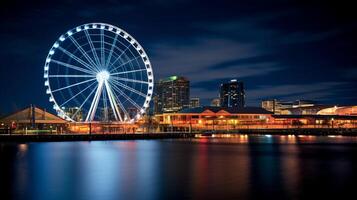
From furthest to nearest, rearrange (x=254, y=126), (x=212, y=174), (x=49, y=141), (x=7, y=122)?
(x=254, y=126) → (x=7, y=122) → (x=49, y=141) → (x=212, y=174)

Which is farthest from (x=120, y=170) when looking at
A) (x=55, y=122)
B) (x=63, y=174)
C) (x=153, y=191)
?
(x=55, y=122)

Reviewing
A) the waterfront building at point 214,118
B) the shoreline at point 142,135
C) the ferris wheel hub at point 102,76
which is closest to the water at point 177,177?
the ferris wheel hub at point 102,76

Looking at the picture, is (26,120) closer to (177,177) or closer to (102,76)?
(102,76)

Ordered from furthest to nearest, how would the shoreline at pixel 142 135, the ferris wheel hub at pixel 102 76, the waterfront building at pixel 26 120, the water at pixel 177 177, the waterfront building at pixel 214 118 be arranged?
the waterfront building at pixel 214 118
the waterfront building at pixel 26 120
the shoreline at pixel 142 135
the ferris wheel hub at pixel 102 76
the water at pixel 177 177

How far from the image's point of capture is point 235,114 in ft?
343

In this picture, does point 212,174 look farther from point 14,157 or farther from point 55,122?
point 55,122

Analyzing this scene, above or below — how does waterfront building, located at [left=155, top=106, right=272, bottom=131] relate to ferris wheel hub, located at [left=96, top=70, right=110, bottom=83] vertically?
below

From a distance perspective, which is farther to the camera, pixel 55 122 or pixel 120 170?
pixel 55 122

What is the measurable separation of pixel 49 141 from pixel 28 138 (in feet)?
9.17

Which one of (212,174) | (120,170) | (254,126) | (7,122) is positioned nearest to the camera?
(212,174)

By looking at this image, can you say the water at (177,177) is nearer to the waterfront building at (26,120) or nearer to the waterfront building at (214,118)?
the waterfront building at (26,120)

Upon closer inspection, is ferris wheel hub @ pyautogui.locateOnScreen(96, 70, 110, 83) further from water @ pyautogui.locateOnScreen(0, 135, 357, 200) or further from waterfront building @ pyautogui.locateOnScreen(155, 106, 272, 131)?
waterfront building @ pyautogui.locateOnScreen(155, 106, 272, 131)

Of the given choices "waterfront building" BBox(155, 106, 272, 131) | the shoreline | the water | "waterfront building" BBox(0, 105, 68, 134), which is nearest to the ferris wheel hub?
the shoreline

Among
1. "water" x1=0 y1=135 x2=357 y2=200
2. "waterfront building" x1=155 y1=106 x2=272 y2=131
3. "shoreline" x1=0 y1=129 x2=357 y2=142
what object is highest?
"waterfront building" x1=155 y1=106 x2=272 y2=131
